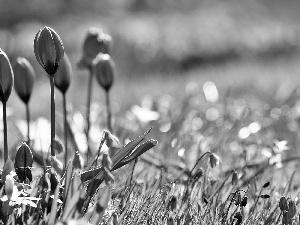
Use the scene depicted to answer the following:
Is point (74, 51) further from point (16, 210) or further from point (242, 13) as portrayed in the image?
point (16, 210)

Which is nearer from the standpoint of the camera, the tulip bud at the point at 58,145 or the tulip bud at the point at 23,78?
the tulip bud at the point at 58,145

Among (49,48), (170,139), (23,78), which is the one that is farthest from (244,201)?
(170,139)

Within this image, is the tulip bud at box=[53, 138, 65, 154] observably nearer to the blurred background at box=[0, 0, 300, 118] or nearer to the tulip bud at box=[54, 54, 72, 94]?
the tulip bud at box=[54, 54, 72, 94]

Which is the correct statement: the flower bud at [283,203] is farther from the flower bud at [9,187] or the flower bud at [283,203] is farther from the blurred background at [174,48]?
the blurred background at [174,48]

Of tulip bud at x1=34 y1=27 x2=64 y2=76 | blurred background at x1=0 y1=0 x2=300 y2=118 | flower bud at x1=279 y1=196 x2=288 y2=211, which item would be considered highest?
blurred background at x1=0 y1=0 x2=300 y2=118

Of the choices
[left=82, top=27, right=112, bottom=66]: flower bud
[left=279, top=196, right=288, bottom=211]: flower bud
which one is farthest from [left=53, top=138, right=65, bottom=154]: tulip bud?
[left=82, top=27, right=112, bottom=66]: flower bud

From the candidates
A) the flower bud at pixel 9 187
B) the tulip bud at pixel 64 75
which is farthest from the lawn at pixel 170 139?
the tulip bud at pixel 64 75
